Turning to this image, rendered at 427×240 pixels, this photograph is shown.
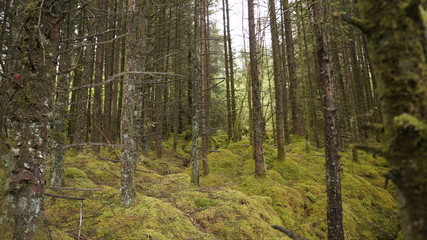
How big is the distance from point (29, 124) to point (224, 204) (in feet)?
16.4

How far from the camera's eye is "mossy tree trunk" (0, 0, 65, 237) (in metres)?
2.60

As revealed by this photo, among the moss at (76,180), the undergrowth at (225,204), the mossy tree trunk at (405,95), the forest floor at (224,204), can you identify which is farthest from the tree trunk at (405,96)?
the moss at (76,180)

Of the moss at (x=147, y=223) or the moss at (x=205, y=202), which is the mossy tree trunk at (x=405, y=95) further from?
the moss at (x=205, y=202)

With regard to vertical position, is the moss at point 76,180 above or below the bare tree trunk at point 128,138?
below

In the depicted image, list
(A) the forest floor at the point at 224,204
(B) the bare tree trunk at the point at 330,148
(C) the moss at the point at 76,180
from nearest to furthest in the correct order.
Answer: (A) the forest floor at the point at 224,204 < (B) the bare tree trunk at the point at 330,148 < (C) the moss at the point at 76,180

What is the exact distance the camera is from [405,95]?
127 centimetres

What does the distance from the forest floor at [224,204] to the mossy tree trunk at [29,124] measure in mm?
542

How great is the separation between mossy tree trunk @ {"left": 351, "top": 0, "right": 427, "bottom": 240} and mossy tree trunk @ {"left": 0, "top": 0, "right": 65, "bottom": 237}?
3.03 m

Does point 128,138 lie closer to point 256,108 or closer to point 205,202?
point 205,202

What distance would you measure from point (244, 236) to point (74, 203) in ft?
12.7

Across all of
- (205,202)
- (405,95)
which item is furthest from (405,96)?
(205,202)

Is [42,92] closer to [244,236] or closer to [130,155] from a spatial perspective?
[130,155]

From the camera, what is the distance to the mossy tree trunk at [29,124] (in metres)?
2.60

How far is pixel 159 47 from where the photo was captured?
1733 cm
